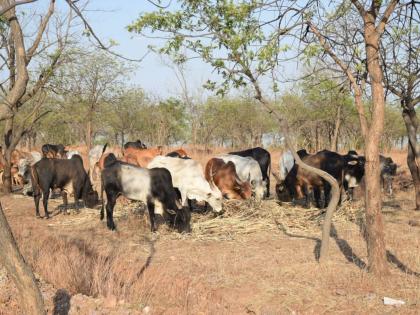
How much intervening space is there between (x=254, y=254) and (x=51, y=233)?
13.1 feet

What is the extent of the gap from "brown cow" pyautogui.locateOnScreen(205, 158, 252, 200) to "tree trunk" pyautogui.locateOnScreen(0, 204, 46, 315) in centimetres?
768

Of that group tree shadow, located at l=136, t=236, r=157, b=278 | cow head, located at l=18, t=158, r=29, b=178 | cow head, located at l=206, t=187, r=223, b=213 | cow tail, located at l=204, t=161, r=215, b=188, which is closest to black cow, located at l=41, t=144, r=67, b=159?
cow head, located at l=18, t=158, r=29, b=178

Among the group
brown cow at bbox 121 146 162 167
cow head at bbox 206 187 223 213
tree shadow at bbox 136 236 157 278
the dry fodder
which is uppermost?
brown cow at bbox 121 146 162 167

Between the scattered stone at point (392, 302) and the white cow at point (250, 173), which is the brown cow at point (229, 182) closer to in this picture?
the white cow at point (250, 173)

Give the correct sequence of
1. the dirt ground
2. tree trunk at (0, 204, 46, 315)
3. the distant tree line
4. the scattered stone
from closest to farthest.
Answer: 1. tree trunk at (0, 204, 46, 315)
2. the dirt ground
3. the scattered stone
4. the distant tree line

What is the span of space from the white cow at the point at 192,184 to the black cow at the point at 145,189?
68cm

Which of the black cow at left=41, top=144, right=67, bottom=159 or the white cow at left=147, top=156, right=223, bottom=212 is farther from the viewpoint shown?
the black cow at left=41, top=144, right=67, bottom=159

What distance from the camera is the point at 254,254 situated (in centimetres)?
808

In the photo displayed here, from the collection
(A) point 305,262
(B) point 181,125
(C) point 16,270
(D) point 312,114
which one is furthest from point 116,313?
(B) point 181,125

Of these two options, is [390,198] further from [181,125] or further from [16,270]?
[181,125]

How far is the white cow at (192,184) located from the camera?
35.5ft

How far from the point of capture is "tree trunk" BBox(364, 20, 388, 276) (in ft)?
21.1

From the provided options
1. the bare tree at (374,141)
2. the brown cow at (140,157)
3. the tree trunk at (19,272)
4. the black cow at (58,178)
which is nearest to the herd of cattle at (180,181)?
the black cow at (58,178)

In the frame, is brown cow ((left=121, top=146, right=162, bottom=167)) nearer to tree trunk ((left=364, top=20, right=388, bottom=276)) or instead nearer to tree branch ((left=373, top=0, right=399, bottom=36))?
tree trunk ((left=364, top=20, right=388, bottom=276))
